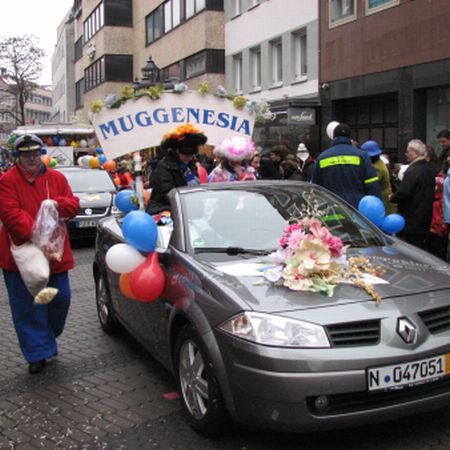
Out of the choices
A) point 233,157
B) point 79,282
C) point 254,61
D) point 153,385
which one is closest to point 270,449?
point 153,385

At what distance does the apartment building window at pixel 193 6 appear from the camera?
28928 mm

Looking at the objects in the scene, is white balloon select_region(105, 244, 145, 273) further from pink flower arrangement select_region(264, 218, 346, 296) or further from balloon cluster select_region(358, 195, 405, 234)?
balloon cluster select_region(358, 195, 405, 234)

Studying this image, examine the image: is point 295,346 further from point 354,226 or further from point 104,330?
point 104,330

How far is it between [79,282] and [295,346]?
6.72 m

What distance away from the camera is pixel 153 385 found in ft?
16.4

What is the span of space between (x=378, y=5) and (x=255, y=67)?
9169 mm

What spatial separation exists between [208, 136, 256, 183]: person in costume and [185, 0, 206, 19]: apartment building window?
2301 centimetres

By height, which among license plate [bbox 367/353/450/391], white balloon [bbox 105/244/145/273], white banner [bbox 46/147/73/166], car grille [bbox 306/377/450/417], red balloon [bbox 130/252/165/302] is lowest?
car grille [bbox 306/377/450/417]

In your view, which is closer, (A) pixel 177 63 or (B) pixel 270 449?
(B) pixel 270 449

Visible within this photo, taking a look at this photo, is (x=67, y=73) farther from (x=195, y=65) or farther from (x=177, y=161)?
(x=177, y=161)

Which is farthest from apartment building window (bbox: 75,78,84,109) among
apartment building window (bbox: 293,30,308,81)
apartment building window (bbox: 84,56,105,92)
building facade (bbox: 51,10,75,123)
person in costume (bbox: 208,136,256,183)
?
person in costume (bbox: 208,136,256,183)

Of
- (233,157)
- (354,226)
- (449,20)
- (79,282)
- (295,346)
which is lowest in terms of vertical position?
(79,282)

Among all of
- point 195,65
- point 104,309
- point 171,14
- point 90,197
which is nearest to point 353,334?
point 104,309

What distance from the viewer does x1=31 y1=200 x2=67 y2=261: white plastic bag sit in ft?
17.2
